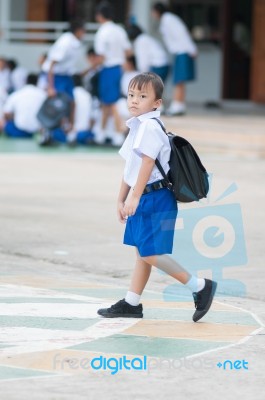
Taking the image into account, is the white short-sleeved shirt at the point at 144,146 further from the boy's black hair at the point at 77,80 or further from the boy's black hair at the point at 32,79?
the boy's black hair at the point at 32,79

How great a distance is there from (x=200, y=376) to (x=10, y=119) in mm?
13335

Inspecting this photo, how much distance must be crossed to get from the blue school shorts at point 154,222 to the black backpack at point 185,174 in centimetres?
7

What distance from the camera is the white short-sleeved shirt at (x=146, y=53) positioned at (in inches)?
746

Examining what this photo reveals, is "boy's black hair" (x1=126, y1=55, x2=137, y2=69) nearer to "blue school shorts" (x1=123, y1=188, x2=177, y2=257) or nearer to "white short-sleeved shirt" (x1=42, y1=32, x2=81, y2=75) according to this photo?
"white short-sleeved shirt" (x1=42, y1=32, x2=81, y2=75)

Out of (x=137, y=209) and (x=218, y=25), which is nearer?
(x=137, y=209)

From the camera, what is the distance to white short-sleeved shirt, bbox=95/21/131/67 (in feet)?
55.2

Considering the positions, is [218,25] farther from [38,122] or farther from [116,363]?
[116,363]

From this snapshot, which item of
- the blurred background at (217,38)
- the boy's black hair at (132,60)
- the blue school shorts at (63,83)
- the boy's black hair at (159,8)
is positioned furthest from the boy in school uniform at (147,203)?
the blurred background at (217,38)

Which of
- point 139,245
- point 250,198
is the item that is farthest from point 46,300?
point 250,198

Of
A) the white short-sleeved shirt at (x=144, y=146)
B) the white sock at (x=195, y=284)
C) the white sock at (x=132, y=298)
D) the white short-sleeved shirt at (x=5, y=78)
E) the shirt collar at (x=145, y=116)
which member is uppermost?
the shirt collar at (x=145, y=116)

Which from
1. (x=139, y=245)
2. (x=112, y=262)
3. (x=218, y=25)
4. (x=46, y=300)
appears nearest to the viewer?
(x=139, y=245)

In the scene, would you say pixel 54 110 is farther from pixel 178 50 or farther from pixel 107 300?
pixel 107 300

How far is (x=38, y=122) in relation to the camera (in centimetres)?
1783

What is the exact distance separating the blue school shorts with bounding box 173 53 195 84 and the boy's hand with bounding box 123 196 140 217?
519 inches
